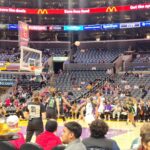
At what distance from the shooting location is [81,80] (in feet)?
130

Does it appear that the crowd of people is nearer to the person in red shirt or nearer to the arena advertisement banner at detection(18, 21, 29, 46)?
the person in red shirt

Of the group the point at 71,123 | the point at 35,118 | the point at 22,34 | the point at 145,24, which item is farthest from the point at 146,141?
the point at 145,24

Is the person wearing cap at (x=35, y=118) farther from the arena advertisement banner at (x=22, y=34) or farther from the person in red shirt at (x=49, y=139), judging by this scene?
the arena advertisement banner at (x=22, y=34)

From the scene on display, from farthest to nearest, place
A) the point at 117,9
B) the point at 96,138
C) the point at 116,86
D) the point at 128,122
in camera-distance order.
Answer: the point at 117,9 → the point at 116,86 → the point at 128,122 → the point at 96,138

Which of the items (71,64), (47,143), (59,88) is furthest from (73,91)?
(47,143)

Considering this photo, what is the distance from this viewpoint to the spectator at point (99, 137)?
18.4ft

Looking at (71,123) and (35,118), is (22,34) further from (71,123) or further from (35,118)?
(71,123)

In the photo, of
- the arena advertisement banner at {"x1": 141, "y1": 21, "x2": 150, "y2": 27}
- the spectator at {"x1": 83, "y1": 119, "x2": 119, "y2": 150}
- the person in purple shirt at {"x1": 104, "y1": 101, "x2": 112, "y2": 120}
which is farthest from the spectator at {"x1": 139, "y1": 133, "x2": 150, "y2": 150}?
the arena advertisement banner at {"x1": 141, "y1": 21, "x2": 150, "y2": 27}

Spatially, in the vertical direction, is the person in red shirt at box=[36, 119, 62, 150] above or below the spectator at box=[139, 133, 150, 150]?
below

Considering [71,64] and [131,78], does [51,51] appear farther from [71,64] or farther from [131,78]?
[131,78]

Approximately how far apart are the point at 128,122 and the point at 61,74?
18.8m

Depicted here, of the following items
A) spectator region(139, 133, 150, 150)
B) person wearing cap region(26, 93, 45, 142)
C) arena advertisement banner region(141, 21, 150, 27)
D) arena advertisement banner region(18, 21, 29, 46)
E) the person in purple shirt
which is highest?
arena advertisement banner region(141, 21, 150, 27)

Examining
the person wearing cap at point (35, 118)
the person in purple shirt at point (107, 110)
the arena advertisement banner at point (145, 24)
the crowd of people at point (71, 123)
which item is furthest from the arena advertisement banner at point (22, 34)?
the arena advertisement banner at point (145, 24)

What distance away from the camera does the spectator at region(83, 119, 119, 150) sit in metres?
5.62
